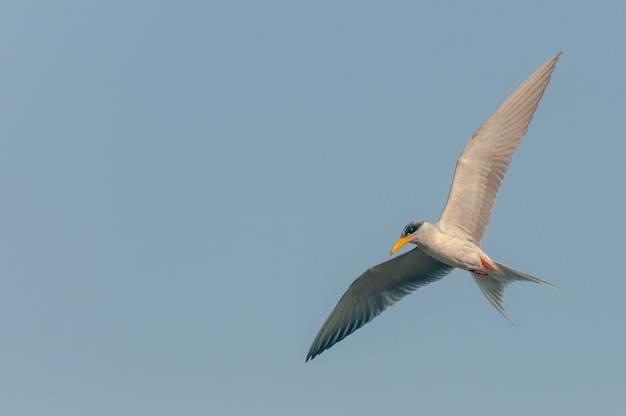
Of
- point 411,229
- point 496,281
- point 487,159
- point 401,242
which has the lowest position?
point 496,281

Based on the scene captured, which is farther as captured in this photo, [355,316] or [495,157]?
[355,316]

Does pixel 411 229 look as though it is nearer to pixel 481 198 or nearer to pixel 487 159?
pixel 481 198

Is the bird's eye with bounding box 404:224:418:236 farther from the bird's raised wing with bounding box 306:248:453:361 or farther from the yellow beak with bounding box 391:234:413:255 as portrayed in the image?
the bird's raised wing with bounding box 306:248:453:361

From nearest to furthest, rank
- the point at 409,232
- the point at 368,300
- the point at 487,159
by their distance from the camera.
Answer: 1. the point at 409,232
2. the point at 487,159
3. the point at 368,300

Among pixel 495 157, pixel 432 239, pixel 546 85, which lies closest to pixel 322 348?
pixel 432 239

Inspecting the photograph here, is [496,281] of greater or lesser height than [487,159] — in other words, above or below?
below

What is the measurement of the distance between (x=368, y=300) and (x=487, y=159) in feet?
13.5

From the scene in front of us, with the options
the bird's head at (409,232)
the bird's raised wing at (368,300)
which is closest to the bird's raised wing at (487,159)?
the bird's head at (409,232)

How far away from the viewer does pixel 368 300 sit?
22.2m

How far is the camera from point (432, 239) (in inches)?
776

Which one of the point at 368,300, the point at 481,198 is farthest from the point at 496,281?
the point at 368,300

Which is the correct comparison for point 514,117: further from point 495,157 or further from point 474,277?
point 474,277

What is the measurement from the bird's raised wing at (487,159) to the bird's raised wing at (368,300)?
196 centimetres

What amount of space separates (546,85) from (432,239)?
3.86m
